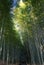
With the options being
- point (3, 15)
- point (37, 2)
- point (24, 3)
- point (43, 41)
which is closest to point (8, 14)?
point (3, 15)

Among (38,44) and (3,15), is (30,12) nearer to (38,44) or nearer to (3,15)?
(3,15)

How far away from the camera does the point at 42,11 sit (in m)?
9.30

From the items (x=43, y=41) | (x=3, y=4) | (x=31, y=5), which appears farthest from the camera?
(x=43, y=41)

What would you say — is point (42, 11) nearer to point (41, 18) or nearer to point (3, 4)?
point (41, 18)

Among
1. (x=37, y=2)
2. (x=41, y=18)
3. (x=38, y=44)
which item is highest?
(x=37, y=2)

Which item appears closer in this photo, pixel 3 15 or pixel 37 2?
pixel 37 2

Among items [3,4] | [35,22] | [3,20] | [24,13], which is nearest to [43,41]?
[35,22]

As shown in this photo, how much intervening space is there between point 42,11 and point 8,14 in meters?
1.97

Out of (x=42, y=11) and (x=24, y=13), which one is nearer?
(x=42, y=11)

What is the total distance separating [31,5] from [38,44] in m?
3.07

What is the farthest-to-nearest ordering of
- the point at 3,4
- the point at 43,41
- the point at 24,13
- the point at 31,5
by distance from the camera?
the point at 43,41 → the point at 24,13 → the point at 31,5 → the point at 3,4

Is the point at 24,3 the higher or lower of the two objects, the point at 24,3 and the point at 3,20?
the higher

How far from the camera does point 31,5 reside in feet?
31.5

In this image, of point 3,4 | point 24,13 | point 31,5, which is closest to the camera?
point 3,4
